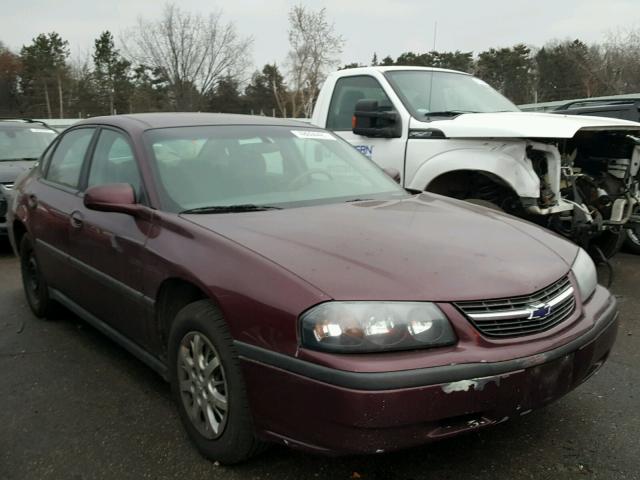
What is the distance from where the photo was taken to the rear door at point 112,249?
309 cm

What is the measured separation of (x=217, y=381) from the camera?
2570 mm

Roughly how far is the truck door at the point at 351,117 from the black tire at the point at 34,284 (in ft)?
9.82

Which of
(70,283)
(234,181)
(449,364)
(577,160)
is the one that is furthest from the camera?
(577,160)

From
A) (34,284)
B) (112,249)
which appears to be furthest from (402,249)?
(34,284)

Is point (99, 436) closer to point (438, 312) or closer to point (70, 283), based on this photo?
point (70, 283)

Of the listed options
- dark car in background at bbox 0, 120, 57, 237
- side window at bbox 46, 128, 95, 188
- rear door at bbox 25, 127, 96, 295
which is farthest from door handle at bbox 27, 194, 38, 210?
dark car in background at bbox 0, 120, 57, 237

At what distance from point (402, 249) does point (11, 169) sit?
698cm

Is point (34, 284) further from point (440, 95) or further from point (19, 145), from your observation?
point (19, 145)

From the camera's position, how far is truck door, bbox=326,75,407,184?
568 cm

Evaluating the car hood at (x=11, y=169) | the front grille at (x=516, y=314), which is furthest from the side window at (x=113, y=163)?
the car hood at (x=11, y=169)

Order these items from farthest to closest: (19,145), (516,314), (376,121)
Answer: (19,145), (376,121), (516,314)

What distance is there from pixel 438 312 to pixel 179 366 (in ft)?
4.17

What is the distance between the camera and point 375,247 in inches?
100

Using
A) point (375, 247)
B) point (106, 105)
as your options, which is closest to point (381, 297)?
point (375, 247)
